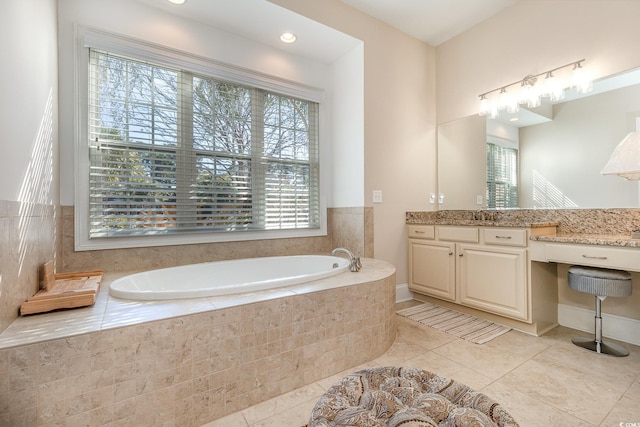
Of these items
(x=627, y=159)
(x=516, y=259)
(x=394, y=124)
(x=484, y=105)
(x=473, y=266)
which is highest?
(x=484, y=105)

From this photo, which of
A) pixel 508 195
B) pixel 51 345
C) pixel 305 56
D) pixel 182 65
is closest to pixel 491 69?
pixel 508 195

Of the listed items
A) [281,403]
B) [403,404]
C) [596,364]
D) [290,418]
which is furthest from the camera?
[596,364]

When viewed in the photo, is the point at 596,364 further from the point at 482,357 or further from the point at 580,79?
the point at 580,79

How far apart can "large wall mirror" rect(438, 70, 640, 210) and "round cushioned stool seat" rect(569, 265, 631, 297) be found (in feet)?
1.84

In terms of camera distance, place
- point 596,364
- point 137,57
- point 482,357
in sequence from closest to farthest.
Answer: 1. point 596,364
2. point 482,357
3. point 137,57

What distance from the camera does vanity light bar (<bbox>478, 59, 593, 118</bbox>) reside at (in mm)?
2287

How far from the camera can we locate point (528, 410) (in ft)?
4.60

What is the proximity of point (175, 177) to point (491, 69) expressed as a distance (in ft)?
10.6

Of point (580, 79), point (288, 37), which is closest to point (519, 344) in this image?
point (580, 79)

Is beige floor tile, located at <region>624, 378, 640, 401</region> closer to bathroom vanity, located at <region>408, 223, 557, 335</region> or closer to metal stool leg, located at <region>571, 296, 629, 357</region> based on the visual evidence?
metal stool leg, located at <region>571, 296, 629, 357</region>

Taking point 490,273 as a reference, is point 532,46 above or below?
above

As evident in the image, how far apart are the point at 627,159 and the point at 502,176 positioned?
37.1 inches

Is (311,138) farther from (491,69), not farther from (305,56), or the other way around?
(491,69)

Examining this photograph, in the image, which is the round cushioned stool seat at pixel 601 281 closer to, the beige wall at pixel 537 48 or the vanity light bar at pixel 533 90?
the beige wall at pixel 537 48
